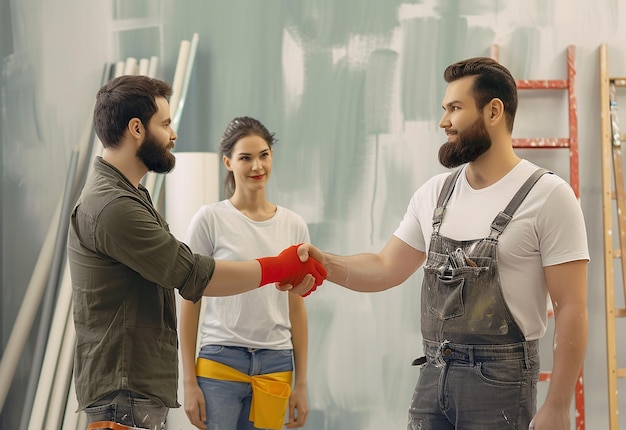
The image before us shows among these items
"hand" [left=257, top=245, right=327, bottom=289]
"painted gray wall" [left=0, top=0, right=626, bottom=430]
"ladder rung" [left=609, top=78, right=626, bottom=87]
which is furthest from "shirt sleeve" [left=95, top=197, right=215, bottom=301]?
"ladder rung" [left=609, top=78, right=626, bottom=87]

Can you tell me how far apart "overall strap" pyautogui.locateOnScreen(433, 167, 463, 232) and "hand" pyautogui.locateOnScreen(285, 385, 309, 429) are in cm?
98

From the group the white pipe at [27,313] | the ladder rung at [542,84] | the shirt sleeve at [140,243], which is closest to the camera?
the shirt sleeve at [140,243]

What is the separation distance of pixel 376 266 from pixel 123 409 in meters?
0.99

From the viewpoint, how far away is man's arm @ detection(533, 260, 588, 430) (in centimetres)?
200

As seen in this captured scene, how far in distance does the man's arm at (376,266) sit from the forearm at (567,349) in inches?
24.4

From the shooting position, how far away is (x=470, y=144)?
224cm

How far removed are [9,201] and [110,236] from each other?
2.14 m

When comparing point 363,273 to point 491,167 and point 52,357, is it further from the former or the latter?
point 52,357

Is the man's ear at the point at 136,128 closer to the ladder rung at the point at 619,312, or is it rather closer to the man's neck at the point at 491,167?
the man's neck at the point at 491,167

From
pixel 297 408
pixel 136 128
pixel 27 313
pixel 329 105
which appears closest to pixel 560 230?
pixel 136 128

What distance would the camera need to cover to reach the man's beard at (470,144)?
88.1 inches

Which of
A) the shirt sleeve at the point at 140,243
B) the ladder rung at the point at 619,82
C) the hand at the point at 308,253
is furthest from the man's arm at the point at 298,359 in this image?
the ladder rung at the point at 619,82

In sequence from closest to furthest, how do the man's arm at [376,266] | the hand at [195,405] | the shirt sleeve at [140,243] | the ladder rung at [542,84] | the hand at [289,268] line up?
the shirt sleeve at [140,243] → the hand at [289,268] → the man's arm at [376,266] → the hand at [195,405] → the ladder rung at [542,84]

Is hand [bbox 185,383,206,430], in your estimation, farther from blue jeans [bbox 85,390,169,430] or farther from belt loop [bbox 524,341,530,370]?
belt loop [bbox 524,341,530,370]
